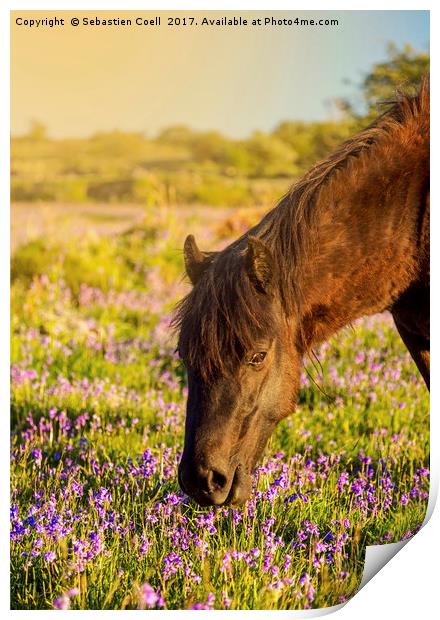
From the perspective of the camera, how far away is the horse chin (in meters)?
2.95

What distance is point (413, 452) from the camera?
13.9ft

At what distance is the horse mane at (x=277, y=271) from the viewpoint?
291 centimetres

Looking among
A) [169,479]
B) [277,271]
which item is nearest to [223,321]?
[277,271]

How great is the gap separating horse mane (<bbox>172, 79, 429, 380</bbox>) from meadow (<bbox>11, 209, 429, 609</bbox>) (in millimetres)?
510

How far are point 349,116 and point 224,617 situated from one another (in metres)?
6.41

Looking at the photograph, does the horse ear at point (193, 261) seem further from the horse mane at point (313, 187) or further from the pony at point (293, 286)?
the horse mane at point (313, 187)

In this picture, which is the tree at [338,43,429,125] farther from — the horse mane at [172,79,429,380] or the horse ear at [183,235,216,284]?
the horse ear at [183,235,216,284]

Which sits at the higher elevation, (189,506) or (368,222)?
(368,222)

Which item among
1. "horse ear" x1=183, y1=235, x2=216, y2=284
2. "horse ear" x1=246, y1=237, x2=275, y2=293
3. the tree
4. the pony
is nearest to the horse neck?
the pony

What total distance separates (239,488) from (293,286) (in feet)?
2.88

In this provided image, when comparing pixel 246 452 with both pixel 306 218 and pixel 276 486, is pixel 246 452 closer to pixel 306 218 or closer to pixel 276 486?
pixel 276 486

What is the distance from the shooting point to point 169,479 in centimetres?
372

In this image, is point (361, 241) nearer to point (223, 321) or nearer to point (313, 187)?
point (313, 187)
